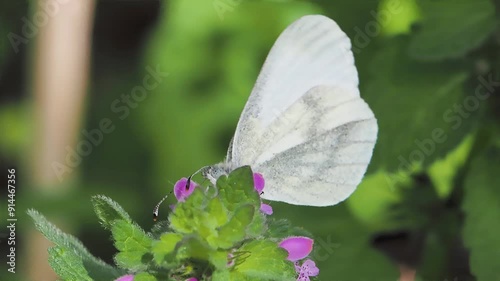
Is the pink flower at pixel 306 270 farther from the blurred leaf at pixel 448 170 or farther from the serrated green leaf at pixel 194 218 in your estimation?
the blurred leaf at pixel 448 170

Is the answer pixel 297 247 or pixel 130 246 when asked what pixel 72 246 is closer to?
pixel 130 246

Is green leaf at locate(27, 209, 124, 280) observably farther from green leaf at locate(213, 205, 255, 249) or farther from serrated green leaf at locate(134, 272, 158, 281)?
green leaf at locate(213, 205, 255, 249)

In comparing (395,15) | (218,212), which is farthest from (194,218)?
(395,15)

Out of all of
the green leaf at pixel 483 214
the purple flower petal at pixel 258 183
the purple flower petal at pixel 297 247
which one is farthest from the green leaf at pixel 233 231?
the green leaf at pixel 483 214

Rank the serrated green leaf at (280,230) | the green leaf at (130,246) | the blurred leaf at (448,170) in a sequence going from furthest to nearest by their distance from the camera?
1. the blurred leaf at (448,170)
2. the serrated green leaf at (280,230)
3. the green leaf at (130,246)

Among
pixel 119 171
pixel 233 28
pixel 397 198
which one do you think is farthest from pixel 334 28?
pixel 119 171

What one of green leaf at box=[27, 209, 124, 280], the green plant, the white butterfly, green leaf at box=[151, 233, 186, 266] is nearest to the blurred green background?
the white butterfly
